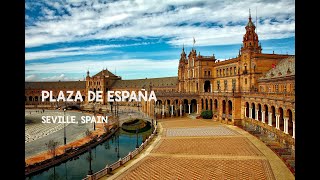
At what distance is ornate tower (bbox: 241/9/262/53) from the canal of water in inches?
1119

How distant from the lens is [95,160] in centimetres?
3425

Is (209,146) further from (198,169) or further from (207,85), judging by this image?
(207,85)

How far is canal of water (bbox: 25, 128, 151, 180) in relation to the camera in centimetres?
2861

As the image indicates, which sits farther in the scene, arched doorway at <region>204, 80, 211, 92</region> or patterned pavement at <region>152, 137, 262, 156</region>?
arched doorway at <region>204, 80, 211, 92</region>

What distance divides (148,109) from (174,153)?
38.3m

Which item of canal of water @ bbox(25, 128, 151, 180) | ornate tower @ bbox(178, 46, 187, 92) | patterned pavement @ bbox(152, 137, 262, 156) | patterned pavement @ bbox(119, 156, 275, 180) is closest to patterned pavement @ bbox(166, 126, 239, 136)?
patterned pavement @ bbox(152, 137, 262, 156)

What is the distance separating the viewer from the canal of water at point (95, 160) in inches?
1126

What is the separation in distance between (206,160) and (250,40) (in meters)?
36.0

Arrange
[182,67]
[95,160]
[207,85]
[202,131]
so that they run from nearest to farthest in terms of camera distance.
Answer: [95,160]
[202,131]
[207,85]
[182,67]

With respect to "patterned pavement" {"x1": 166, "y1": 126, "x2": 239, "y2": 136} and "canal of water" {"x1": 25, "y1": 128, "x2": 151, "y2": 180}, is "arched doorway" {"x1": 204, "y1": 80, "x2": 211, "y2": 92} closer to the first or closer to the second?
"patterned pavement" {"x1": 166, "y1": 126, "x2": 239, "y2": 136}

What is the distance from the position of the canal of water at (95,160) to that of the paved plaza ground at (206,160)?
5.52 meters

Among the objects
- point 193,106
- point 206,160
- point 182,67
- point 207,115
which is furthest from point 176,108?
point 206,160

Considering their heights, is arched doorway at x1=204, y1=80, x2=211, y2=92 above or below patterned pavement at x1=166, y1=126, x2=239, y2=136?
above
